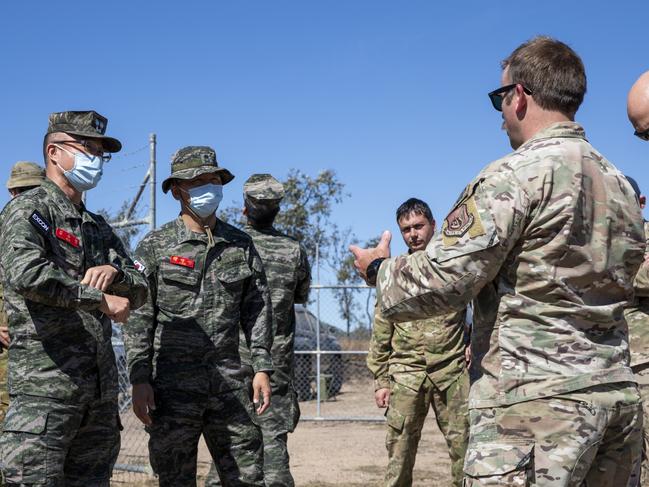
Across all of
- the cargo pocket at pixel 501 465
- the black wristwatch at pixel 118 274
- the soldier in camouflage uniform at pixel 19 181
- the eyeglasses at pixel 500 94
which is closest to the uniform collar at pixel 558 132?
the eyeglasses at pixel 500 94

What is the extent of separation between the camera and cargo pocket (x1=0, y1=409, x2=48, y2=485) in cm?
391

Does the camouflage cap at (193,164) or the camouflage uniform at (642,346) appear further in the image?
the camouflage cap at (193,164)

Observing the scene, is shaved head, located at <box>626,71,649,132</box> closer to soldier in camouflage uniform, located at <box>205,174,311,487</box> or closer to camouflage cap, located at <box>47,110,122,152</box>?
camouflage cap, located at <box>47,110,122,152</box>

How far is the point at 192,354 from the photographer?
4883 mm

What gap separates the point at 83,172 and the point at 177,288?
912 millimetres

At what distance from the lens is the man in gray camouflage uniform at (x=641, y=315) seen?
4281 mm

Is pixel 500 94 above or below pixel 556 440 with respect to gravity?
above

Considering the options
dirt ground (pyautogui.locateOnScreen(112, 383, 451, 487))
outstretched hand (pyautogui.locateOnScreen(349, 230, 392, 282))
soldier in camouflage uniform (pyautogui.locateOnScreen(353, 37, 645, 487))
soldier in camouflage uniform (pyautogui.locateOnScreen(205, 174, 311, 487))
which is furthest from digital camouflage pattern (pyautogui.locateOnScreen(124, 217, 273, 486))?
dirt ground (pyautogui.locateOnScreen(112, 383, 451, 487))

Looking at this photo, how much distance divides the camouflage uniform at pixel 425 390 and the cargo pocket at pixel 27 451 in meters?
2.91

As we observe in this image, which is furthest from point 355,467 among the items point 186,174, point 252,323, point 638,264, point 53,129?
point 638,264

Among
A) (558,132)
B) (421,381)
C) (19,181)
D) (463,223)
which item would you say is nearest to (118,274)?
(463,223)

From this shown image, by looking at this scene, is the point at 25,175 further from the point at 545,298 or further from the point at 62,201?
the point at 545,298

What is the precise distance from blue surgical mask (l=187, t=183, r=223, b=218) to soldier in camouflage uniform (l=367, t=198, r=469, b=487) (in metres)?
1.71

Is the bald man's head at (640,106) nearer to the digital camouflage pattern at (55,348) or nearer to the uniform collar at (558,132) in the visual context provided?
the uniform collar at (558,132)
